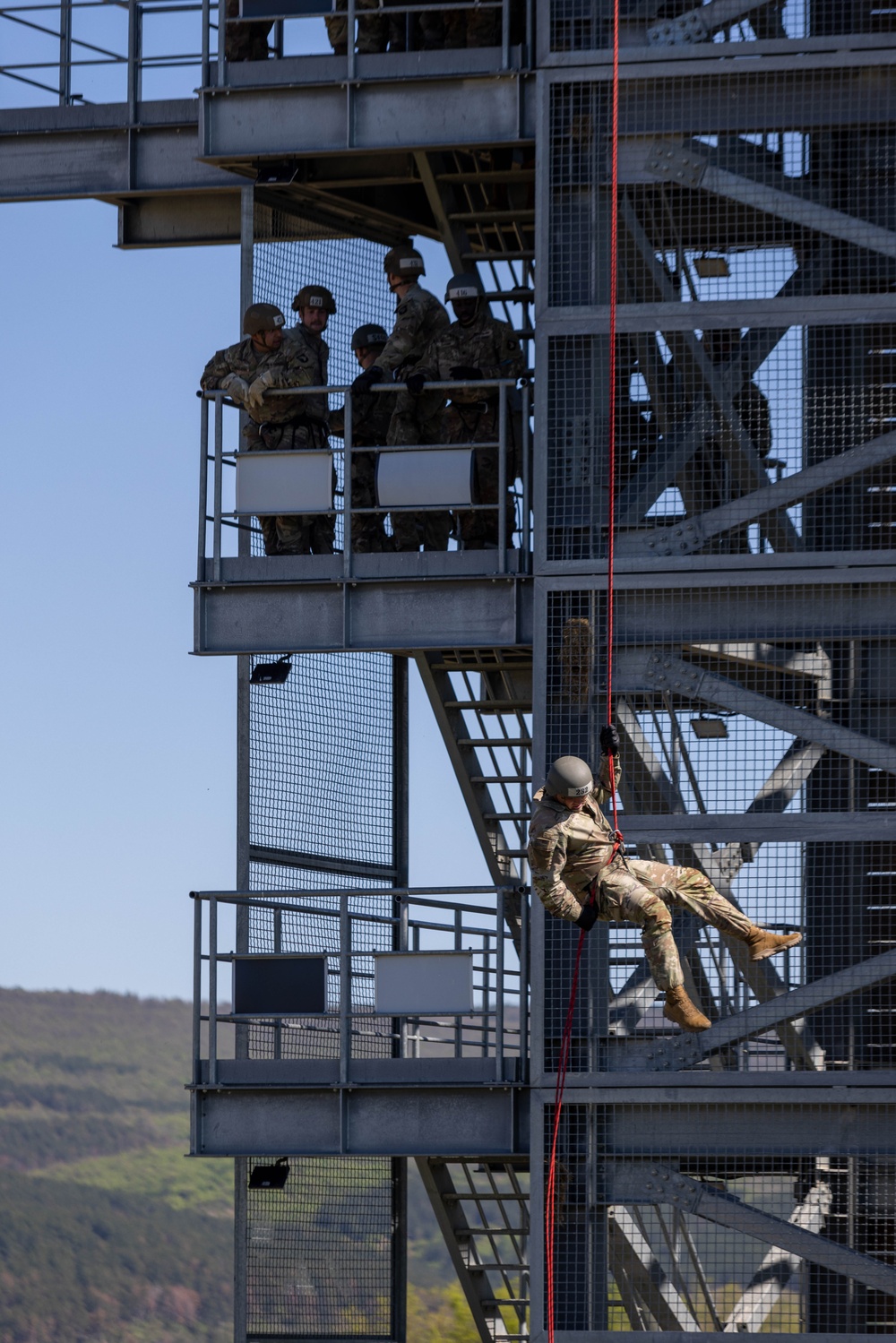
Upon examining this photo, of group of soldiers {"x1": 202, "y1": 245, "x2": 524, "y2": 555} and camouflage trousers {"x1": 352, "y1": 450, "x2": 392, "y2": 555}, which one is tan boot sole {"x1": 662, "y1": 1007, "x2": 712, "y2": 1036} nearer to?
group of soldiers {"x1": 202, "y1": 245, "x2": 524, "y2": 555}

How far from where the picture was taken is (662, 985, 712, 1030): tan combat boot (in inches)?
546

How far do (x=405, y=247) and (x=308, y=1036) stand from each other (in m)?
6.31

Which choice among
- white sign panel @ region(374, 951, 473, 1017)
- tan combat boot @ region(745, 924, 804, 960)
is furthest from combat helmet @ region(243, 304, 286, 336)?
tan combat boot @ region(745, 924, 804, 960)

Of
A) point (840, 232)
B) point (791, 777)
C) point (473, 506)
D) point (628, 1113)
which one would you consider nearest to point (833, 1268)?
point (628, 1113)

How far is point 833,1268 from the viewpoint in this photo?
14.8 meters

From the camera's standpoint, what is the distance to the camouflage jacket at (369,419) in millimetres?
17391

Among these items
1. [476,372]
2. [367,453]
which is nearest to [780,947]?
[476,372]

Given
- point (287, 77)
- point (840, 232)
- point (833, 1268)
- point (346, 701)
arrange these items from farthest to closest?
point (346, 701), point (287, 77), point (840, 232), point (833, 1268)

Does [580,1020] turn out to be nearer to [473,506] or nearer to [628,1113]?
[628,1113]

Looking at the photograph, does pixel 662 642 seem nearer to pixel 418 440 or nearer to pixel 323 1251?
pixel 418 440

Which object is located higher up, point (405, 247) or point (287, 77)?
point (287, 77)

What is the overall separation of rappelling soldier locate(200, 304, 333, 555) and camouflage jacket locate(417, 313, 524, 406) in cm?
93

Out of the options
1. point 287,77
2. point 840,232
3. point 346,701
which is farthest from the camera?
point 346,701

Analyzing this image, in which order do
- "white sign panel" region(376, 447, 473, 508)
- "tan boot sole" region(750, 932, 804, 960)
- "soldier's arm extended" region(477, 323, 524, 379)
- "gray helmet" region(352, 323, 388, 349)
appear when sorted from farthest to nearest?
"gray helmet" region(352, 323, 388, 349), "soldier's arm extended" region(477, 323, 524, 379), "white sign panel" region(376, 447, 473, 508), "tan boot sole" region(750, 932, 804, 960)
